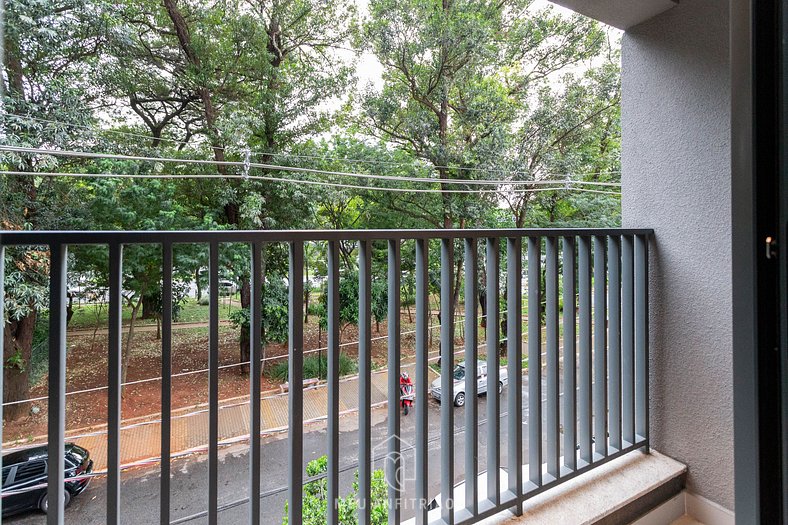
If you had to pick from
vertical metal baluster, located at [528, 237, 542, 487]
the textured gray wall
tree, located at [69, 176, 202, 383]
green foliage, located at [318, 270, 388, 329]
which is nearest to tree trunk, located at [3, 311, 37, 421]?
A: tree, located at [69, 176, 202, 383]

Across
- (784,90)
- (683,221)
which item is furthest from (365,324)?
(683,221)

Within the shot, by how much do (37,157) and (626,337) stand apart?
20.9 ft

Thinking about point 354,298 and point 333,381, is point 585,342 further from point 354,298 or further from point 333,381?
point 354,298

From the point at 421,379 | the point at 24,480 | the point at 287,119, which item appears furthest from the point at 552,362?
the point at 287,119

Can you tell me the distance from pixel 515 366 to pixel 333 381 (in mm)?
623

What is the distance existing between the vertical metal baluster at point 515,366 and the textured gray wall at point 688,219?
78cm

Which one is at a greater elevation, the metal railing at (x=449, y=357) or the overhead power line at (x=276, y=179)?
the overhead power line at (x=276, y=179)

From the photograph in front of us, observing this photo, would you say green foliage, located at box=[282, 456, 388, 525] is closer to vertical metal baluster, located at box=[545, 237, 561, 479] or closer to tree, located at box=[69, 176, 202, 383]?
vertical metal baluster, located at box=[545, 237, 561, 479]

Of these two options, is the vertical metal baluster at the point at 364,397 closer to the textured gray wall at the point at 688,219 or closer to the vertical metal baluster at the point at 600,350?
the vertical metal baluster at the point at 600,350

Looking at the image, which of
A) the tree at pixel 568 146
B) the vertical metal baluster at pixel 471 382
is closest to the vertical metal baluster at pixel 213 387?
the vertical metal baluster at pixel 471 382

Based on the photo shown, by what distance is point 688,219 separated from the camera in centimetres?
149

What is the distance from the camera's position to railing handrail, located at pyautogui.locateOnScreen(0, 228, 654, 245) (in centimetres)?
66

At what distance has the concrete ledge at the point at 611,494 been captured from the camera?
1195 millimetres

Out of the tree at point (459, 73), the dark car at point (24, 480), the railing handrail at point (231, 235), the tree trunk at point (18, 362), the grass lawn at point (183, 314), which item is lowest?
the dark car at point (24, 480)
